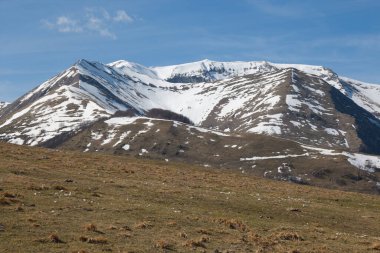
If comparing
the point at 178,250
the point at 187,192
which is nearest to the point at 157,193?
the point at 187,192

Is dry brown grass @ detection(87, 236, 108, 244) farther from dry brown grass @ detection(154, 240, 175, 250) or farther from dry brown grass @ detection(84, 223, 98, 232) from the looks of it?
dry brown grass @ detection(154, 240, 175, 250)

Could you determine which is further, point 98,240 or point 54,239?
point 98,240

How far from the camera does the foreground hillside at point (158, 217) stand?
24609mm

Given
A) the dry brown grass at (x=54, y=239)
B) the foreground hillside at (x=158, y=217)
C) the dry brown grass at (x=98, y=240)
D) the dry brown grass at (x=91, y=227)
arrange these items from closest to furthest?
the dry brown grass at (x=54, y=239)
the dry brown grass at (x=98, y=240)
the foreground hillside at (x=158, y=217)
the dry brown grass at (x=91, y=227)

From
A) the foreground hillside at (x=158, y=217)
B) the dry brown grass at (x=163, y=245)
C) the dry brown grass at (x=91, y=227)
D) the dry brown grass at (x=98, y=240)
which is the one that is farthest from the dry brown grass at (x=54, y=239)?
the dry brown grass at (x=163, y=245)

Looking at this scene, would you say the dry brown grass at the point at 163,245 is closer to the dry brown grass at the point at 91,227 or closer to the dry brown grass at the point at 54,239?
the dry brown grass at the point at 91,227

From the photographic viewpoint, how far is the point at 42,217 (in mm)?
27547

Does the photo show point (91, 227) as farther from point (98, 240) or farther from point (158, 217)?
point (158, 217)

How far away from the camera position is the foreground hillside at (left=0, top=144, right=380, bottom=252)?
2461 centimetres

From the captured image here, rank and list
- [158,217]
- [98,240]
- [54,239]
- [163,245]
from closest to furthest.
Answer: [54,239] < [98,240] < [163,245] < [158,217]

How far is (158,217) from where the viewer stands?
31.4 m

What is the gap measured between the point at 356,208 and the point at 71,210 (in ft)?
96.0

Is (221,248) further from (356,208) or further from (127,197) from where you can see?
(356,208)

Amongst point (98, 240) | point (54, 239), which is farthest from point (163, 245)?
point (54, 239)
